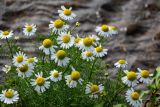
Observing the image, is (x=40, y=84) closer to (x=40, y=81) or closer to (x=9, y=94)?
(x=40, y=81)

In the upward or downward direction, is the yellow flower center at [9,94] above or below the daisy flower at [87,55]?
below

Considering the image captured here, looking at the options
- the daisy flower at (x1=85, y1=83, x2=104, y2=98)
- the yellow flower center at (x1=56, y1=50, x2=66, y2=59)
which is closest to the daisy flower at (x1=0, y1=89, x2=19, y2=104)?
the yellow flower center at (x1=56, y1=50, x2=66, y2=59)

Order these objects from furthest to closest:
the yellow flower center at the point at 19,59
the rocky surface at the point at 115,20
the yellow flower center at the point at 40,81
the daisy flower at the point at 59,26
Result: the rocky surface at the point at 115,20
the daisy flower at the point at 59,26
the yellow flower center at the point at 19,59
the yellow flower center at the point at 40,81

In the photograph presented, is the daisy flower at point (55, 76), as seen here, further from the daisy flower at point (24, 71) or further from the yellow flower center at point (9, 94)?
the yellow flower center at point (9, 94)

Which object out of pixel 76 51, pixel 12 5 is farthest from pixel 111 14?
pixel 76 51

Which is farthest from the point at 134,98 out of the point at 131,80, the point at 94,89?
the point at 94,89

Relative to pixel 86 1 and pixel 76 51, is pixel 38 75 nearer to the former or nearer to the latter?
pixel 76 51

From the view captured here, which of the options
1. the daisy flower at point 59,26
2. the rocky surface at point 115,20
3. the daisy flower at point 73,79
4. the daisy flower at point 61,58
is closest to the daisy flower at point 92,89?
the daisy flower at point 73,79
